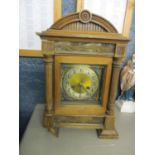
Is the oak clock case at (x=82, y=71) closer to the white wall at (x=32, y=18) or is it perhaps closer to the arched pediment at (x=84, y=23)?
the arched pediment at (x=84, y=23)

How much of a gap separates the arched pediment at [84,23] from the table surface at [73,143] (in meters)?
0.48

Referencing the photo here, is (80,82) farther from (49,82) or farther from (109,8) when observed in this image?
(109,8)

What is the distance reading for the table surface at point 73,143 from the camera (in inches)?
27.4

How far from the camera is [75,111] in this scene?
768 millimetres

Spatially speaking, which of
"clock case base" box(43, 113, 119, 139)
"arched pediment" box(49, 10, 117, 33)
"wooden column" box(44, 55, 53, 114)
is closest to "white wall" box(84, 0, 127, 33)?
"arched pediment" box(49, 10, 117, 33)

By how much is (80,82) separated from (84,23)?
248 mm

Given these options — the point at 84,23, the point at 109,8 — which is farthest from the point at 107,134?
the point at 109,8

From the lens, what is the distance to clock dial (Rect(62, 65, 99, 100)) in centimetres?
73

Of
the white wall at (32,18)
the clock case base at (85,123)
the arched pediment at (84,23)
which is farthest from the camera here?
the white wall at (32,18)

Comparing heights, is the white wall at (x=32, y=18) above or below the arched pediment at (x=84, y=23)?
above

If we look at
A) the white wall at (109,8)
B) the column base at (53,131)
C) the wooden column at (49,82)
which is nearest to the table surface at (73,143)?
the column base at (53,131)

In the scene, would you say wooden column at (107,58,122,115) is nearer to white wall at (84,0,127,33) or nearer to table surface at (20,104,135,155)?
table surface at (20,104,135,155)
